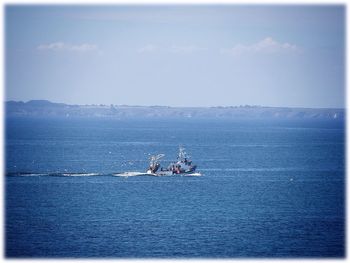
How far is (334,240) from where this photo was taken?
5475 centimetres

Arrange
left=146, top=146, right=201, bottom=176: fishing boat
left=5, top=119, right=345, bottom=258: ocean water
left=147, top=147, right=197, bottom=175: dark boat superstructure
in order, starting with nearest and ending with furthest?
left=5, top=119, right=345, bottom=258: ocean water < left=146, top=146, right=201, bottom=176: fishing boat < left=147, top=147, right=197, bottom=175: dark boat superstructure

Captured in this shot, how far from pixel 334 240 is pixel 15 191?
1466 inches

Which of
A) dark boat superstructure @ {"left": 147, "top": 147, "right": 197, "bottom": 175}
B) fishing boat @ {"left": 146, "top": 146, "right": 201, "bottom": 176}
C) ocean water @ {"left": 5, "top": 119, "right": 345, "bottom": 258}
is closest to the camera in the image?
ocean water @ {"left": 5, "top": 119, "right": 345, "bottom": 258}

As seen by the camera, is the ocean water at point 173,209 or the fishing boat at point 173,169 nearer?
the ocean water at point 173,209

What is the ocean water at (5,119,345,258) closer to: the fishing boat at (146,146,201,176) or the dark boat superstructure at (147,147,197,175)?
the fishing boat at (146,146,201,176)

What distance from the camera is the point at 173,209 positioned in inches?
2638

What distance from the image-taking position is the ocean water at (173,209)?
2058 inches

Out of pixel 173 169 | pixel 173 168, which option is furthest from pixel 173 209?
pixel 173 168

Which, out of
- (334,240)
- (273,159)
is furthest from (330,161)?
(334,240)

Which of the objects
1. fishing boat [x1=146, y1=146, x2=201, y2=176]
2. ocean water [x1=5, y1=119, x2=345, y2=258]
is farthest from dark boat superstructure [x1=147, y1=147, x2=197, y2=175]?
ocean water [x1=5, y1=119, x2=345, y2=258]

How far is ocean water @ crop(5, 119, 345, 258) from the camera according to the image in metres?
52.3

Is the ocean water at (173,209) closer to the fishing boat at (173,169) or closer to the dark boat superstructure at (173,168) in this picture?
the fishing boat at (173,169)

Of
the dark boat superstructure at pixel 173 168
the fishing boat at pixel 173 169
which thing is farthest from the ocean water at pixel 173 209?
the dark boat superstructure at pixel 173 168

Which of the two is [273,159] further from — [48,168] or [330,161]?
[48,168]
